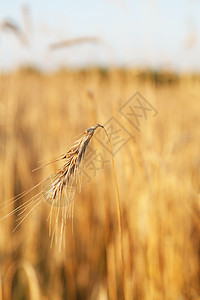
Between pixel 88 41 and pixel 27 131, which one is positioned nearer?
pixel 88 41

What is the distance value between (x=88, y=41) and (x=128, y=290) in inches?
26.6

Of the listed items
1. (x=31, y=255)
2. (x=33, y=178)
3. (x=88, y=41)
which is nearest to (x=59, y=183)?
(x=88, y=41)

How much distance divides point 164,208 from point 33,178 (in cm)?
79

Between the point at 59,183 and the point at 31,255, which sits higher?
the point at 59,183

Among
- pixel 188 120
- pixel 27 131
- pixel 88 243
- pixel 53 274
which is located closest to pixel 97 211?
pixel 88 243

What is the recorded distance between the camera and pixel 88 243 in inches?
48.4

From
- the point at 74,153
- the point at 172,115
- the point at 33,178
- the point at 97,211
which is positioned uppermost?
the point at 172,115

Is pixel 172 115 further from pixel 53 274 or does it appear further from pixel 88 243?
pixel 53 274

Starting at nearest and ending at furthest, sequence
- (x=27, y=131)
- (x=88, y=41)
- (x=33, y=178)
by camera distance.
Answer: (x=88, y=41), (x=33, y=178), (x=27, y=131)

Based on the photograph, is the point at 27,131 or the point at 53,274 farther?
the point at 27,131

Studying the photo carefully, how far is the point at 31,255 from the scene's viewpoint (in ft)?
4.06

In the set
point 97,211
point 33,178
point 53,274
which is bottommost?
→ point 53,274

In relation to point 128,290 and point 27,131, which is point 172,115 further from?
point 128,290

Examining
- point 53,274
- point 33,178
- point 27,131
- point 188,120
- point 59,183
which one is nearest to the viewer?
point 59,183
